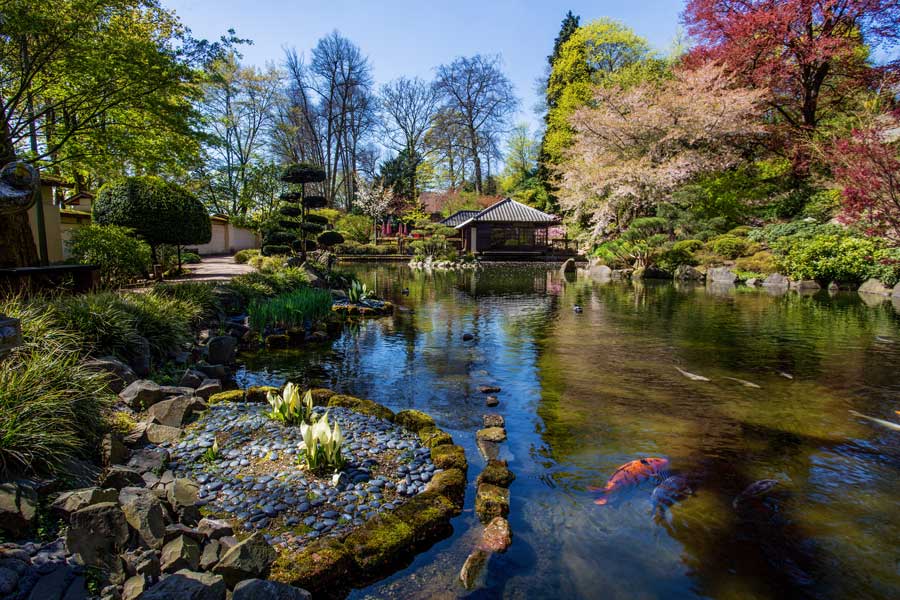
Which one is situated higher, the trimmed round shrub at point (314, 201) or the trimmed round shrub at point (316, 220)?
the trimmed round shrub at point (314, 201)

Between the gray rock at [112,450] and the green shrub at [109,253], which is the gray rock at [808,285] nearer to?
the gray rock at [112,450]

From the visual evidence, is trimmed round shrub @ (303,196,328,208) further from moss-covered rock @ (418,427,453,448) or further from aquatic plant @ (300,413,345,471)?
aquatic plant @ (300,413,345,471)

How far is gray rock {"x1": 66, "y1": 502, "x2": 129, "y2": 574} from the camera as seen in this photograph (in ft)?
→ 7.53

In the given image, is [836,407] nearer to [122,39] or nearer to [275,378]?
[275,378]

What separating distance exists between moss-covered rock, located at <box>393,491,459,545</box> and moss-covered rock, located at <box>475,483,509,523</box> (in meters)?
0.18

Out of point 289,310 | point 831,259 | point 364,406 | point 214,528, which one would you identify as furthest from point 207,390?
point 831,259

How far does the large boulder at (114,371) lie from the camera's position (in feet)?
14.9

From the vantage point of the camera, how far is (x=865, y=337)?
29.6 feet

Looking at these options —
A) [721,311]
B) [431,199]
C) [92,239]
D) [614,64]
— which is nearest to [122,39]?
[92,239]

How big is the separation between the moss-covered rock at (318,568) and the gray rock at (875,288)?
18079 mm

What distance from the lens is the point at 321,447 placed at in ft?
11.5

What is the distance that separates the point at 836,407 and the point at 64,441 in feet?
23.5

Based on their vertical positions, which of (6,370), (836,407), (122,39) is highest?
(122,39)

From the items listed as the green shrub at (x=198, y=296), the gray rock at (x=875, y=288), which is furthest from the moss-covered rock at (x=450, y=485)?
the gray rock at (x=875, y=288)
